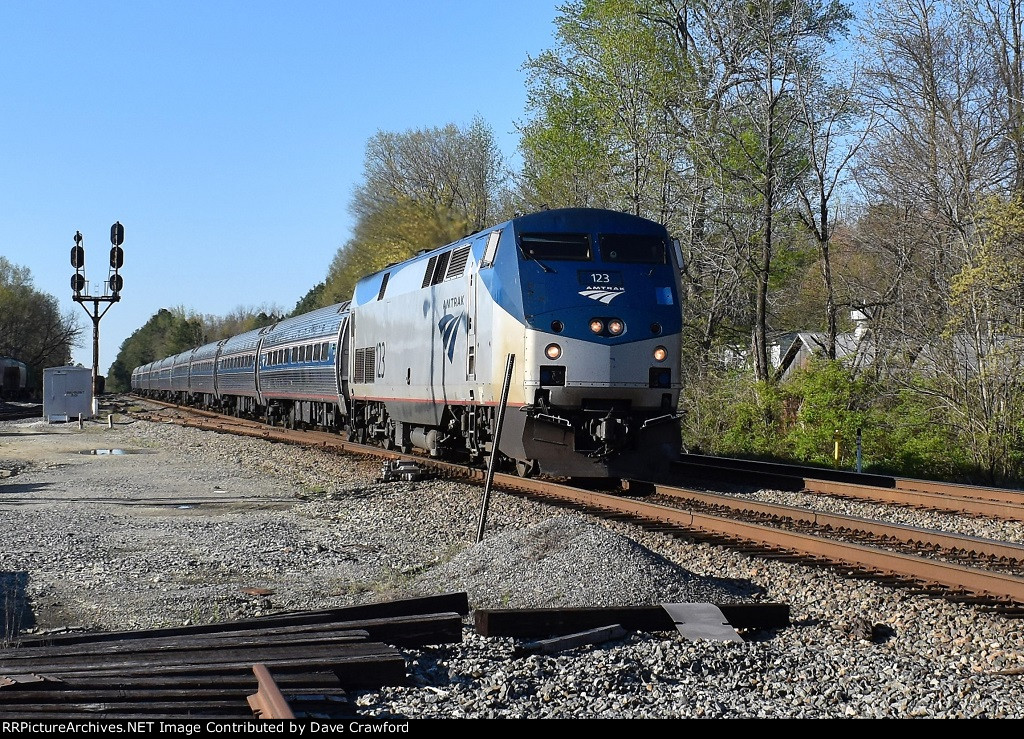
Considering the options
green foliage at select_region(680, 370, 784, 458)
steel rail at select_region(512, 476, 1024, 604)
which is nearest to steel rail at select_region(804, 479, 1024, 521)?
steel rail at select_region(512, 476, 1024, 604)

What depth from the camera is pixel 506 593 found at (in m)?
7.59

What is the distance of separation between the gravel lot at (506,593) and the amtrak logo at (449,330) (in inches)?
79.7

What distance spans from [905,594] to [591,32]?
76.5 feet

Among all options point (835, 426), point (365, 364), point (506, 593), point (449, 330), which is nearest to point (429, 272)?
point (449, 330)

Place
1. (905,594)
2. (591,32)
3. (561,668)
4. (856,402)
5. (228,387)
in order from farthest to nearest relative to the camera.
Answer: (228,387) → (591,32) → (856,402) → (905,594) → (561,668)

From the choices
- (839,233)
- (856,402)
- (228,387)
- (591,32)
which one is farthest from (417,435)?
(228,387)

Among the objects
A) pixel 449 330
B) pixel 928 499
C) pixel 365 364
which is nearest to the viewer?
pixel 928 499

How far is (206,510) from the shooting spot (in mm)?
13273

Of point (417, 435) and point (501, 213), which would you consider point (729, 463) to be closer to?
point (417, 435)

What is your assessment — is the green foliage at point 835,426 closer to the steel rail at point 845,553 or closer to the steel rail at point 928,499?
the steel rail at point 928,499

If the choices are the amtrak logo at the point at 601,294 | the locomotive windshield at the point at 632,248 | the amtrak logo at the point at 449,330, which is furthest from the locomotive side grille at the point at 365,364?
the amtrak logo at the point at 601,294

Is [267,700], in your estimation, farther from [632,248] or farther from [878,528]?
[632,248]

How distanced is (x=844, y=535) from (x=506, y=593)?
13.7 ft

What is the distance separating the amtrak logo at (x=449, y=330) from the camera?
585 inches
